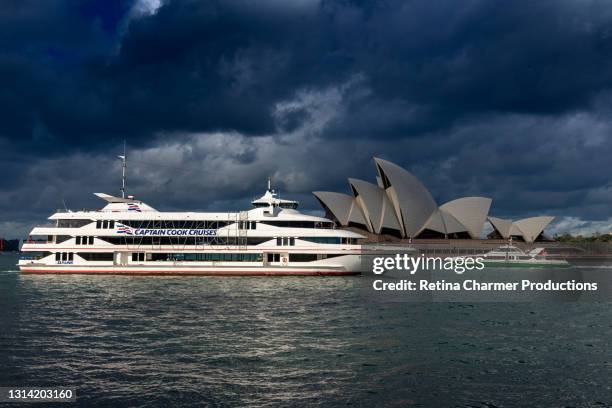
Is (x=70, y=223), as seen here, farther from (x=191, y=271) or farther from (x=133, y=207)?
(x=191, y=271)

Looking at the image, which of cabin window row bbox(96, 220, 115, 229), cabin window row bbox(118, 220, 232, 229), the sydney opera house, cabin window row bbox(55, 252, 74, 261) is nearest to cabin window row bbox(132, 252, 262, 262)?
cabin window row bbox(118, 220, 232, 229)

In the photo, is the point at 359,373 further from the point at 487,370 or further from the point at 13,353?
the point at 13,353

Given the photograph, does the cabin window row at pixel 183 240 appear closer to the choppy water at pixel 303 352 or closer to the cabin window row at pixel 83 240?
the cabin window row at pixel 83 240

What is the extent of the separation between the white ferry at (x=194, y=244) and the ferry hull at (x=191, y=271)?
0.36 ft

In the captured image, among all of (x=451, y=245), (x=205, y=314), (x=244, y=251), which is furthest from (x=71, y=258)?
(x=451, y=245)

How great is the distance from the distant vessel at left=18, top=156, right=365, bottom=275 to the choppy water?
1944 centimetres

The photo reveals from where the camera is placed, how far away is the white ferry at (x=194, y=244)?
2258 inches

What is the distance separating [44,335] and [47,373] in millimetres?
7109

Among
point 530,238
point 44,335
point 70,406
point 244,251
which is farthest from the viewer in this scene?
point 530,238

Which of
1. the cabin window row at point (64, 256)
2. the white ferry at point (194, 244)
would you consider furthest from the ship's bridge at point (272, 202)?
the cabin window row at point (64, 256)

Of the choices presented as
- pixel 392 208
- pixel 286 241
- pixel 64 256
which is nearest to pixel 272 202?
pixel 286 241

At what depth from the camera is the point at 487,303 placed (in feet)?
135

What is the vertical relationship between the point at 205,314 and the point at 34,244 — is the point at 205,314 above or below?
below

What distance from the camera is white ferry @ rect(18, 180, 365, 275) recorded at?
5734 centimetres
